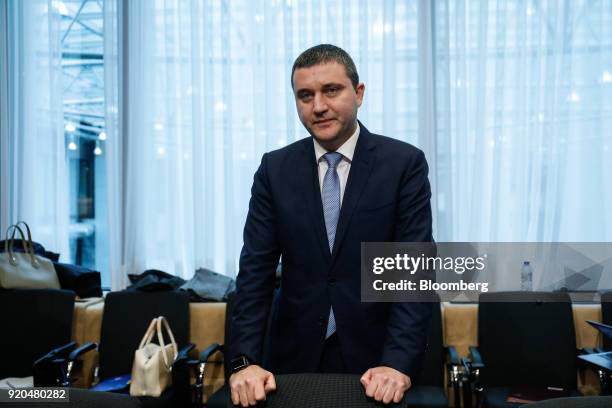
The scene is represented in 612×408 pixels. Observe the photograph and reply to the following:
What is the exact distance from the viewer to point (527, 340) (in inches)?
115

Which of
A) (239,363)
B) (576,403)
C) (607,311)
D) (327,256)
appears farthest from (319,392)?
(607,311)

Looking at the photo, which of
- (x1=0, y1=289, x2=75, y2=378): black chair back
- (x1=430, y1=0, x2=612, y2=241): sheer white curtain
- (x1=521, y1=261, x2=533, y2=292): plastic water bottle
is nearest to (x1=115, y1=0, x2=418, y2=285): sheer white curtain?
(x1=430, y1=0, x2=612, y2=241): sheer white curtain

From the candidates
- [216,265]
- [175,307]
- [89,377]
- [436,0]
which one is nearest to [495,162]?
[436,0]

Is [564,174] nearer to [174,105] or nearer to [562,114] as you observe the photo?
[562,114]

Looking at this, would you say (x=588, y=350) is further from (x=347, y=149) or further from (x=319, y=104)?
(x=319, y=104)

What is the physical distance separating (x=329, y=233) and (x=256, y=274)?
24cm

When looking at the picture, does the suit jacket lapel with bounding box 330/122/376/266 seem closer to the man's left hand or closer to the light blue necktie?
the light blue necktie

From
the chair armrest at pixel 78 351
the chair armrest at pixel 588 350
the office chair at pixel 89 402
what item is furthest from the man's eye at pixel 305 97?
the chair armrest at pixel 588 350

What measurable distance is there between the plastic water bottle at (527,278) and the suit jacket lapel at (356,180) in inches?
86.9

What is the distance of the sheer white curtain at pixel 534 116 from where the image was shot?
3.29 metres

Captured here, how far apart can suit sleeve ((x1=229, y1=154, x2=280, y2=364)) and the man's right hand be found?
0.44 feet

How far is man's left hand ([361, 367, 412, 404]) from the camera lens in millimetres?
1146

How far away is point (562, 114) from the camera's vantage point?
3.32 meters

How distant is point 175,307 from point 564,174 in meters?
2.58
